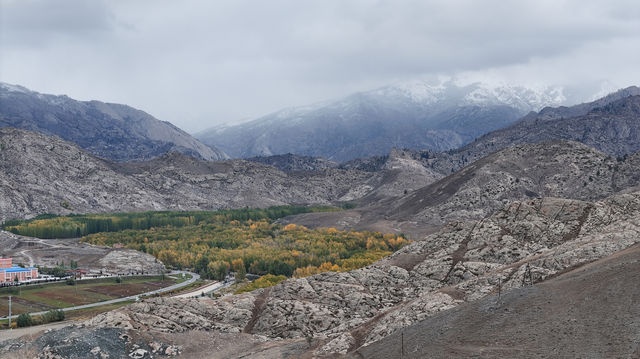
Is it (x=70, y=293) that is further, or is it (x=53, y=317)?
(x=70, y=293)

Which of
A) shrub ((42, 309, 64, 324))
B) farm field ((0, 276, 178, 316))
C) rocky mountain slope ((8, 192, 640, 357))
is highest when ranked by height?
rocky mountain slope ((8, 192, 640, 357))

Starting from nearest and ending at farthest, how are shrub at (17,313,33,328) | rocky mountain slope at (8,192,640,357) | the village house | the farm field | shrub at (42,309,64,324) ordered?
rocky mountain slope at (8,192,640,357) < shrub at (17,313,33,328) < shrub at (42,309,64,324) < the farm field < the village house

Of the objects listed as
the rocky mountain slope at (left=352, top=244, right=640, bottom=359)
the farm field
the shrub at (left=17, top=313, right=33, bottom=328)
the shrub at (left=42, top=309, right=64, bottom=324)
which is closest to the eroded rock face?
the rocky mountain slope at (left=352, top=244, right=640, bottom=359)


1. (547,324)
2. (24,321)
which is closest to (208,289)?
(24,321)

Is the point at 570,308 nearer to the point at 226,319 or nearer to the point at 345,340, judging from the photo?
the point at 345,340

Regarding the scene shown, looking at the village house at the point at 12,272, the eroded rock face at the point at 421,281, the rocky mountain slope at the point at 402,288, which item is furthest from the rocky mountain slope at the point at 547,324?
the village house at the point at 12,272

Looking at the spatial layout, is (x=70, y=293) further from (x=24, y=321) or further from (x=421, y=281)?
(x=421, y=281)

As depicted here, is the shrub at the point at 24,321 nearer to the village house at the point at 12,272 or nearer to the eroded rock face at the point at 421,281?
the eroded rock face at the point at 421,281

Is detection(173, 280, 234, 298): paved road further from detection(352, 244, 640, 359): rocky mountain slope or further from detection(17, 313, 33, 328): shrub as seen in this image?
detection(352, 244, 640, 359): rocky mountain slope
